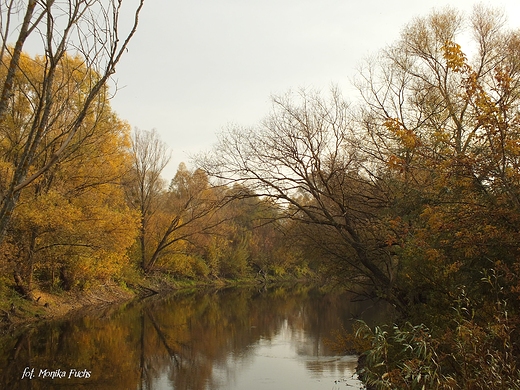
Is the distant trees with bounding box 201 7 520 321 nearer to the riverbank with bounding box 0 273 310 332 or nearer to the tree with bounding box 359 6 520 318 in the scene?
→ the tree with bounding box 359 6 520 318

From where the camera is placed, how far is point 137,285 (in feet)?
104

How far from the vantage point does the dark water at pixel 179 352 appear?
11672 mm

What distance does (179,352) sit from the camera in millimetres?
15234

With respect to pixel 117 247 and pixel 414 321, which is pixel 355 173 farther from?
pixel 117 247

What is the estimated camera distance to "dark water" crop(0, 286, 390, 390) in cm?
1167

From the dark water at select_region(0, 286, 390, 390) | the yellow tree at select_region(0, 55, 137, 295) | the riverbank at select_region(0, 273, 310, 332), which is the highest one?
the yellow tree at select_region(0, 55, 137, 295)

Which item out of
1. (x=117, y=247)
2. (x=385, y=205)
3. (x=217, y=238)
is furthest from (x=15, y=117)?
(x=217, y=238)

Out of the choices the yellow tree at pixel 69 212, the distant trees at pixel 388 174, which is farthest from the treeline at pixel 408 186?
the yellow tree at pixel 69 212

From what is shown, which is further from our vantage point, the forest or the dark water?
the dark water

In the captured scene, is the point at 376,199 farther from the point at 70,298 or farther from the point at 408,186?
the point at 70,298

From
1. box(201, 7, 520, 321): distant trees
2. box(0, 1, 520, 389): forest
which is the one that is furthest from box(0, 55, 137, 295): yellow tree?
box(201, 7, 520, 321): distant trees

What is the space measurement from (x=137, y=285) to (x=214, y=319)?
1106cm

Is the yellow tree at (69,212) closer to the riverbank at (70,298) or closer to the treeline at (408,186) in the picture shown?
the riverbank at (70,298)

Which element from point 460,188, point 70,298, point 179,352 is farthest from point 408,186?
point 70,298
